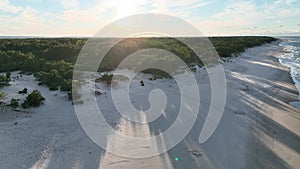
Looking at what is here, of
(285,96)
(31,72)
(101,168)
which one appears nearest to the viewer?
(101,168)

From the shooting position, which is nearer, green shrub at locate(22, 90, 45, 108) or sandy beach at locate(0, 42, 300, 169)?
sandy beach at locate(0, 42, 300, 169)

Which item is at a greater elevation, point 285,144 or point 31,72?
point 31,72

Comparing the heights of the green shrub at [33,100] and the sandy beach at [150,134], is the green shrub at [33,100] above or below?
above

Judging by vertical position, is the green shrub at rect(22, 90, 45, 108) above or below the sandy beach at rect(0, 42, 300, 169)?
above

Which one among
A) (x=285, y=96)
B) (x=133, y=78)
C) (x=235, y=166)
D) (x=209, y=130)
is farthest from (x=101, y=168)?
(x=285, y=96)

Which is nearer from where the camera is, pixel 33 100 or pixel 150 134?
pixel 150 134

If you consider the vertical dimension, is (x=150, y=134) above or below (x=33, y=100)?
below

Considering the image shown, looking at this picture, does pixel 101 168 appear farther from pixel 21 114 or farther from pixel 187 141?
pixel 21 114

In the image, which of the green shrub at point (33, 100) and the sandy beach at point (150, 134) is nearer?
the sandy beach at point (150, 134)
